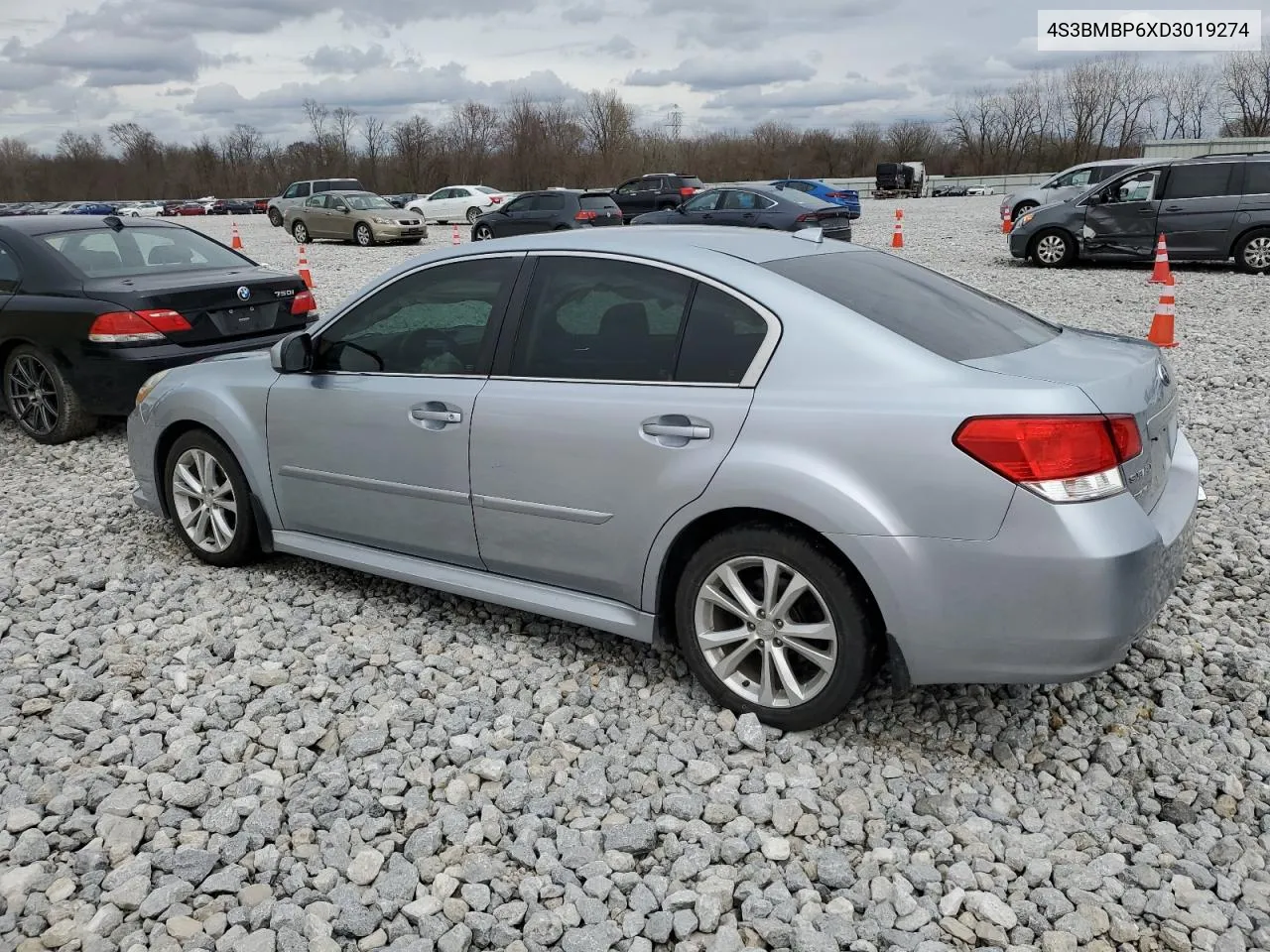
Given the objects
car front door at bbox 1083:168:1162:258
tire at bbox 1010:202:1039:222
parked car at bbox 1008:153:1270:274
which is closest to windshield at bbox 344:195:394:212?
tire at bbox 1010:202:1039:222

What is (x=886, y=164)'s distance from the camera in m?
59.9

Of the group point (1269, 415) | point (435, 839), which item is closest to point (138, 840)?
point (435, 839)

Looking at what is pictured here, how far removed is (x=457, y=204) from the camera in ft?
116

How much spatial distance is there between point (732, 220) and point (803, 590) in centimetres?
1921

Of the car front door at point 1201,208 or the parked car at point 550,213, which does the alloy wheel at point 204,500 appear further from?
the parked car at point 550,213

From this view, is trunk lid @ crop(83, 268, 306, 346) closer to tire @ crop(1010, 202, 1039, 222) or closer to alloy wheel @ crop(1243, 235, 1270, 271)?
alloy wheel @ crop(1243, 235, 1270, 271)

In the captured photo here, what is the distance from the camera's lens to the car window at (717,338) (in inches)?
136

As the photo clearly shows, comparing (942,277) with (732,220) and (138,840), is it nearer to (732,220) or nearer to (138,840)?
(138,840)

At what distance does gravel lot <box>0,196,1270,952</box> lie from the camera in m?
2.73

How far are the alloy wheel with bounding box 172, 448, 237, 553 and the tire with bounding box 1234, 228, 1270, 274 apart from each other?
1554 centimetres

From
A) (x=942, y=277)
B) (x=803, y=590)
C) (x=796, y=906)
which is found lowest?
(x=796, y=906)

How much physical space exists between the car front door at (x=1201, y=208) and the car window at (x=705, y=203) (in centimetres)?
895

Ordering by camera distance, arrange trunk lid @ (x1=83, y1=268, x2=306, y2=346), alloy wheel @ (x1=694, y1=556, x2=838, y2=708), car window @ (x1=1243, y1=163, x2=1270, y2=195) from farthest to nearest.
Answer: car window @ (x1=1243, y1=163, x2=1270, y2=195) < trunk lid @ (x1=83, y1=268, x2=306, y2=346) < alloy wheel @ (x1=694, y1=556, x2=838, y2=708)

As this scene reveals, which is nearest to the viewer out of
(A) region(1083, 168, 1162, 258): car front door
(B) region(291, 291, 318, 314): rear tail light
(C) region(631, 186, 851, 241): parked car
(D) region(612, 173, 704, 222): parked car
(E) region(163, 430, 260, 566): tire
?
(E) region(163, 430, 260, 566): tire
